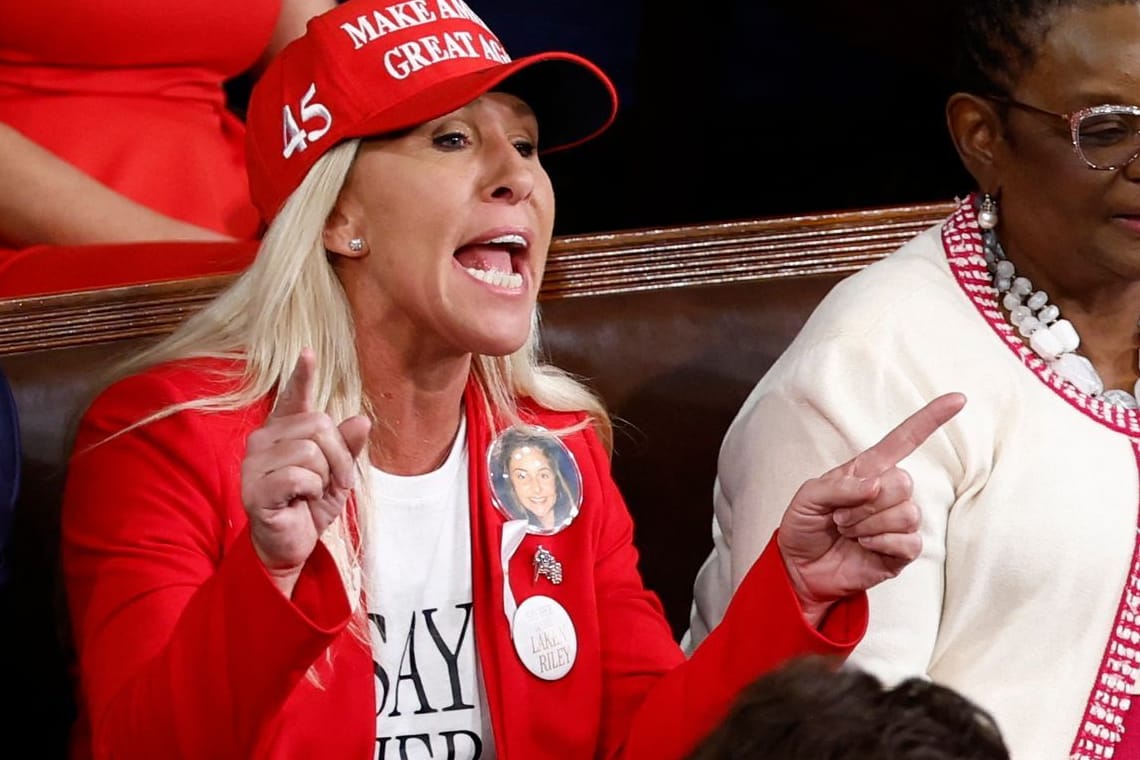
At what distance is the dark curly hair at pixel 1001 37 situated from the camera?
159cm

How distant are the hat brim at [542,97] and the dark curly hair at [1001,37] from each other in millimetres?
310

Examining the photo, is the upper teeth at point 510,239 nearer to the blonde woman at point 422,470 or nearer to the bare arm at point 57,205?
the blonde woman at point 422,470

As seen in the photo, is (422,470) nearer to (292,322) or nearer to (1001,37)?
(292,322)

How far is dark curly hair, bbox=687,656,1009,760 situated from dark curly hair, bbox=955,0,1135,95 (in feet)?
2.89

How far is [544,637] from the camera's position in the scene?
5.00ft

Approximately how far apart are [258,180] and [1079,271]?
2.25 feet

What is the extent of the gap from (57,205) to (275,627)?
0.84 metres

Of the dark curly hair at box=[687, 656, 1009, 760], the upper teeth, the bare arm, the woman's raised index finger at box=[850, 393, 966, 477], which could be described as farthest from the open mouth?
the dark curly hair at box=[687, 656, 1009, 760]

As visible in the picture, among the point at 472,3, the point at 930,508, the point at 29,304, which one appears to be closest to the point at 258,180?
the point at 29,304

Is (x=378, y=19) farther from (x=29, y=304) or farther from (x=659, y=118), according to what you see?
(x=659, y=118)

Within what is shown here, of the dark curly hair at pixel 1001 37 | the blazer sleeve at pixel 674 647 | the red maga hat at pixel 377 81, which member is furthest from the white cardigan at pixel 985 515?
the red maga hat at pixel 377 81

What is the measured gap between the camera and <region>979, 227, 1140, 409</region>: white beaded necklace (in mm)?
1607

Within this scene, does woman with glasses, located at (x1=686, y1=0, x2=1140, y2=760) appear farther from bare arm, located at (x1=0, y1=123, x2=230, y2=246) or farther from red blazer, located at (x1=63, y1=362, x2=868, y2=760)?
bare arm, located at (x1=0, y1=123, x2=230, y2=246)

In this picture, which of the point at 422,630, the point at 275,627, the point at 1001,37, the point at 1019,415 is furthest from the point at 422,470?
the point at 1001,37
